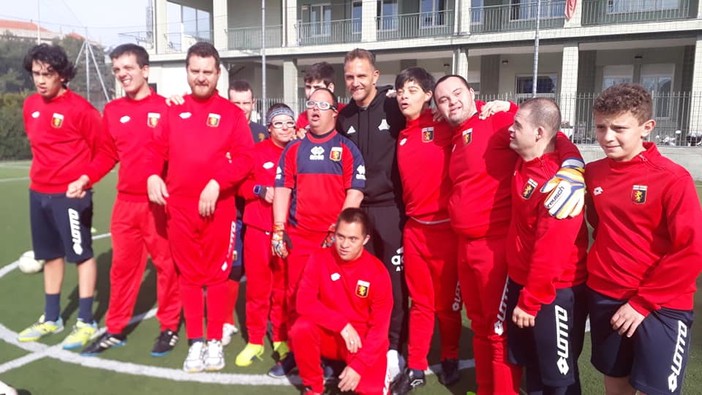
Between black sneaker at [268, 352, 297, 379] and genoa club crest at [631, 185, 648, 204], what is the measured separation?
253 centimetres

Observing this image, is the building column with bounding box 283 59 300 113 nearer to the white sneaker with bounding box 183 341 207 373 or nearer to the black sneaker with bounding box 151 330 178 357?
the black sneaker with bounding box 151 330 178 357

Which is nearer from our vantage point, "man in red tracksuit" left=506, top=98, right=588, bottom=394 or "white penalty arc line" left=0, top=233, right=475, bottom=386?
"man in red tracksuit" left=506, top=98, right=588, bottom=394

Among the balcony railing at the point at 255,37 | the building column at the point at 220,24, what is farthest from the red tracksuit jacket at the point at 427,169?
the building column at the point at 220,24

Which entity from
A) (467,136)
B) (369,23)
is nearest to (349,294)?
(467,136)

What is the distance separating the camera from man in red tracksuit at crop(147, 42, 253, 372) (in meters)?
3.75

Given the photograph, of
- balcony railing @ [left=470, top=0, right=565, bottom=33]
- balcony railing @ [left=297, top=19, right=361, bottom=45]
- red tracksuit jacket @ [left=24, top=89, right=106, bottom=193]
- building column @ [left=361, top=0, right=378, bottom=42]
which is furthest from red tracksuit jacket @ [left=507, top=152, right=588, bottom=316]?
balcony railing @ [left=297, top=19, right=361, bottom=45]

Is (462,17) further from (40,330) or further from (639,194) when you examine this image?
(639,194)

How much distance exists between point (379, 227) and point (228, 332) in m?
1.69

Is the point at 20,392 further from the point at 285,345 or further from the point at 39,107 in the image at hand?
the point at 39,107

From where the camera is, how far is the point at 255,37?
94.9 ft

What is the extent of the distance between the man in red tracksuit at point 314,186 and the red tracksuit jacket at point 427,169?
344mm

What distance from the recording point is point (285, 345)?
4.11 meters

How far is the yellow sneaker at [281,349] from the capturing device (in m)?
4.03

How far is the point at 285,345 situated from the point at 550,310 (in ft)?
7.03
